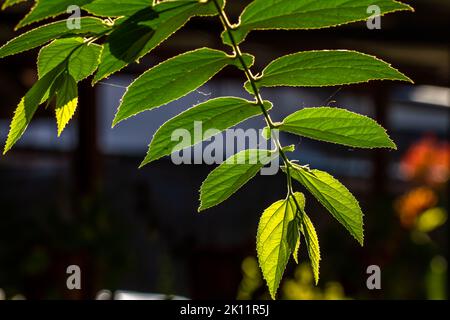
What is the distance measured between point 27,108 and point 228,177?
0.52 feet

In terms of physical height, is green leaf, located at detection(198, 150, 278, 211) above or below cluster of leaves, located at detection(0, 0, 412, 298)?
below

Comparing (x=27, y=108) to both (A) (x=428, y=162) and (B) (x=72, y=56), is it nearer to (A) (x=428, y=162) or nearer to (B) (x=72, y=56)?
(B) (x=72, y=56)

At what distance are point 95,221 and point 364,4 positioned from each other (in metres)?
3.09

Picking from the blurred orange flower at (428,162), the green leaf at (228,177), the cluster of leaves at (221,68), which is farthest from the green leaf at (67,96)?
the blurred orange flower at (428,162)

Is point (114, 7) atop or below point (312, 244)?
atop

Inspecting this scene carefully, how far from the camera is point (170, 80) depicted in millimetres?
510

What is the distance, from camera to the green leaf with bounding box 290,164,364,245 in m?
0.53

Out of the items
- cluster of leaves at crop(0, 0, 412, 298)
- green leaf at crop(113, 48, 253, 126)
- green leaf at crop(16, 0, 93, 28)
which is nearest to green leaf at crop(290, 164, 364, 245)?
cluster of leaves at crop(0, 0, 412, 298)

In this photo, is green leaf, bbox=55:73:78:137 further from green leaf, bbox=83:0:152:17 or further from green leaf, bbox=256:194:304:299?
green leaf, bbox=256:194:304:299

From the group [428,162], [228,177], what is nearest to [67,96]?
[228,177]

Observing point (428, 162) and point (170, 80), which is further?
point (428, 162)

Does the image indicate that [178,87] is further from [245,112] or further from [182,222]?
[182,222]

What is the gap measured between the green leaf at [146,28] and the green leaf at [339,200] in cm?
16

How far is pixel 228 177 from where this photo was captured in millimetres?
550
